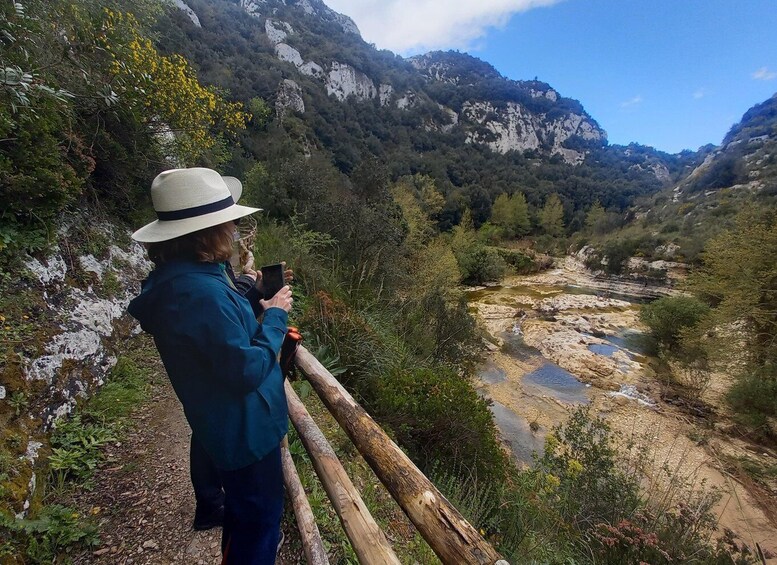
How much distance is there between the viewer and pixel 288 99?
3778 centimetres

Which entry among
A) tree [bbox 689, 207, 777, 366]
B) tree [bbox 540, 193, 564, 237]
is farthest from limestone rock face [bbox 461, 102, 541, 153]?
tree [bbox 689, 207, 777, 366]

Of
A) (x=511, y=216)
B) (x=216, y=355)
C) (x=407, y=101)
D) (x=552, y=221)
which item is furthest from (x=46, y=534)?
(x=407, y=101)

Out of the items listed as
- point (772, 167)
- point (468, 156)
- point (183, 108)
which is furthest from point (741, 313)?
point (468, 156)

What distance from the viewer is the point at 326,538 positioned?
2.24 m

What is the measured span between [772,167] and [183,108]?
2344 inches

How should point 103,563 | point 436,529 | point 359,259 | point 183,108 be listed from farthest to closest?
point 359,259, point 183,108, point 103,563, point 436,529

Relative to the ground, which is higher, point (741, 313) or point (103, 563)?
Answer: point (741, 313)

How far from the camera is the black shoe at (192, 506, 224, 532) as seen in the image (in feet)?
6.83

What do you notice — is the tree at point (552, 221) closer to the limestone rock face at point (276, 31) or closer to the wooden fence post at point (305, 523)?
the limestone rock face at point (276, 31)

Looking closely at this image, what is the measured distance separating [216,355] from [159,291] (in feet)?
0.99

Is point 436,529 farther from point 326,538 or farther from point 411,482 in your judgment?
point 326,538

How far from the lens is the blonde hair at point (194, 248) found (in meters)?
1.20

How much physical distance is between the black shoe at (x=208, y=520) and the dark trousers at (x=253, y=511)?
78 centimetres

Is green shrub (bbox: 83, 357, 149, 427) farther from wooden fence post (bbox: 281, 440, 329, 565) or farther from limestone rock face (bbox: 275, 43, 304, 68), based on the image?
limestone rock face (bbox: 275, 43, 304, 68)
